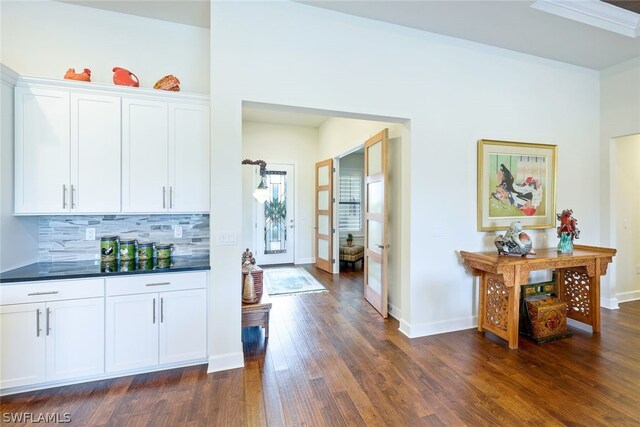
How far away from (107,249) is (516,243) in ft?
13.1

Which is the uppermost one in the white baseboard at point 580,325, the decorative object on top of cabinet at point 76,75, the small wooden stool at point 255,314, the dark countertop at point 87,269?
the decorative object on top of cabinet at point 76,75

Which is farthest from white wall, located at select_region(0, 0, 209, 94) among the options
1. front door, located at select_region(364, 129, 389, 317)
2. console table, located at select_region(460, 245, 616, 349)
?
console table, located at select_region(460, 245, 616, 349)

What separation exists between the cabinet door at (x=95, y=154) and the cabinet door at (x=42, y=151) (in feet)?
0.19

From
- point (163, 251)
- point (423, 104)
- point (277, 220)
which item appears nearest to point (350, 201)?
point (277, 220)

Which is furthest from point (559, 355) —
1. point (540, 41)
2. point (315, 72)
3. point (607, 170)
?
point (315, 72)

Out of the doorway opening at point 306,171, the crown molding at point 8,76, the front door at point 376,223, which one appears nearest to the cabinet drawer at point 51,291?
the crown molding at point 8,76

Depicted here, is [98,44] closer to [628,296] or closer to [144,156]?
[144,156]

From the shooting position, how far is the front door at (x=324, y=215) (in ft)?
19.0

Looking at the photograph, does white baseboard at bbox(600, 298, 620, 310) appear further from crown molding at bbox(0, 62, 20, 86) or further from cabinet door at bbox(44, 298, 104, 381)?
crown molding at bbox(0, 62, 20, 86)

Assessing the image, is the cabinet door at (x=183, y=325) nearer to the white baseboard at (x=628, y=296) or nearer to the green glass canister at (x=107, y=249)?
the green glass canister at (x=107, y=249)

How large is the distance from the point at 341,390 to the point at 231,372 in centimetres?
96

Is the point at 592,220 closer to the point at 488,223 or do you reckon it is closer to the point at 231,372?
the point at 488,223

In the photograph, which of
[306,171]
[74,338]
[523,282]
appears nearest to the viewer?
[74,338]

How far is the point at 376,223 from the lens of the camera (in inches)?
150
